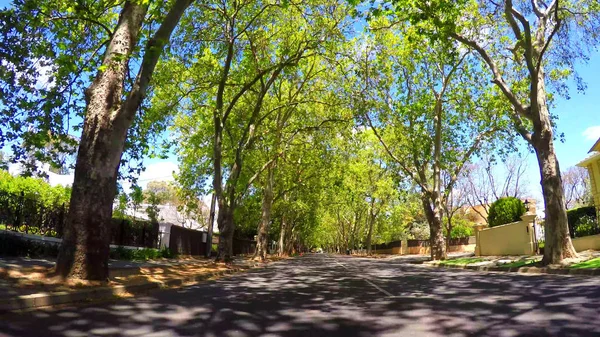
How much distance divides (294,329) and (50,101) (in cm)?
890

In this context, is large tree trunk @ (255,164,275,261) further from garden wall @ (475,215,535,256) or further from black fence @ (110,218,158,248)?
garden wall @ (475,215,535,256)

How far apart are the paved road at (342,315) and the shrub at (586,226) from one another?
33.2 ft

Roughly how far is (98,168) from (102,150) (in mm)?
378

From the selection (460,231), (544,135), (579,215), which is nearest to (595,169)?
(579,215)

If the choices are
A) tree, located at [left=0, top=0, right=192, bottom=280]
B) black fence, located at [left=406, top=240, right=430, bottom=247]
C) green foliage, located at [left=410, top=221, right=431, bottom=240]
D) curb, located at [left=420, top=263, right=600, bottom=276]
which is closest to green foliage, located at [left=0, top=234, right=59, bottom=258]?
tree, located at [left=0, top=0, right=192, bottom=280]

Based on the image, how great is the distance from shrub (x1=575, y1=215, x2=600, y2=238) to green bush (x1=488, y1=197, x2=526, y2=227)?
4282mm

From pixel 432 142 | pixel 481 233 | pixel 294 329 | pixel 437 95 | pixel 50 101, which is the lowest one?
pixel 294 329

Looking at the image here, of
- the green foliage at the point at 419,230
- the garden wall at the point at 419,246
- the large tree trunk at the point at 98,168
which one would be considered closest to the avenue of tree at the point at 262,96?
the large tree trunk at the point at 98,168

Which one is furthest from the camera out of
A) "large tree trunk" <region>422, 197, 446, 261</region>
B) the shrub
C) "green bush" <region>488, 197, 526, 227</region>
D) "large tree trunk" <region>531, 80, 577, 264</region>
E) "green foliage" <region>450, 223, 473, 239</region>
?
"green foliage" <region>450, 223, 473, 239</region>

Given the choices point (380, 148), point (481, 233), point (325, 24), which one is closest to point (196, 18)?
point (325, 24)

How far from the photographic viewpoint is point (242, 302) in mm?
8094

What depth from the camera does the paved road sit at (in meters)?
5.34

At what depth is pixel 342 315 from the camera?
21.7ft

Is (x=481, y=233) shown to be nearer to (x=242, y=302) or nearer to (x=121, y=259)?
(x=121, y=259)
